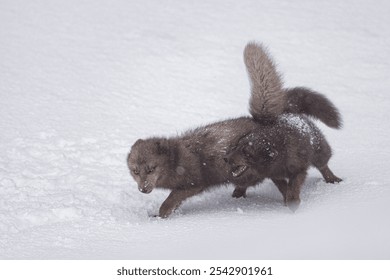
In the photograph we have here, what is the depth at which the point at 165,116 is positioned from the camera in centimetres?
1078

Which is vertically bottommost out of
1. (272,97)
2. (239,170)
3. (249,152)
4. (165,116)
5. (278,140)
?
(165,116)

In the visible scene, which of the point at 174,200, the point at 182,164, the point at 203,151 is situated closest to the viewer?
the point at 174,200

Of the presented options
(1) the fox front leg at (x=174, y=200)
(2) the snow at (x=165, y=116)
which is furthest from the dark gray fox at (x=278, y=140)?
(1) the fox front leg at (x=174, y=200)

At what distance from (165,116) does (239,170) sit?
4135mm

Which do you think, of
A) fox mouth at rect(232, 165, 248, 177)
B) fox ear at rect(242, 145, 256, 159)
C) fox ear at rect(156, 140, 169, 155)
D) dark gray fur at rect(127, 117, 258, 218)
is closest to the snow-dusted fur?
dark gray fur at rect(127, 117, 258, 218)

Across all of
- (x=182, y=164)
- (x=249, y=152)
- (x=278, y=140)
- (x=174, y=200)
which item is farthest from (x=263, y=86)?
(x=174, y=200)

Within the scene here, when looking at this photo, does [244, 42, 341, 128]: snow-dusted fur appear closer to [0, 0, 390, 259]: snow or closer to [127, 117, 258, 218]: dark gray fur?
[127, 117, 258, 218]: dark gray fur

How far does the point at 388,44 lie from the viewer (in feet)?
48.4

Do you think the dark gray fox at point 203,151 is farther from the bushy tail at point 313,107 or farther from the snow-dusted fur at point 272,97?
the bushy tail at point 313,107

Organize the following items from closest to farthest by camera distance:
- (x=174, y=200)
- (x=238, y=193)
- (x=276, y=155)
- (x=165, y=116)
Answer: (x=276, y=155), (x=174, y=200), (x=238, y=193), (x=165, y=116)

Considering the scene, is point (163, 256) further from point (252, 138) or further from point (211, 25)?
point (211, 25)

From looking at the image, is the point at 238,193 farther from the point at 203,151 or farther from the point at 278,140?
the point at 278,140

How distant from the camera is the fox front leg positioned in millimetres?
6957
